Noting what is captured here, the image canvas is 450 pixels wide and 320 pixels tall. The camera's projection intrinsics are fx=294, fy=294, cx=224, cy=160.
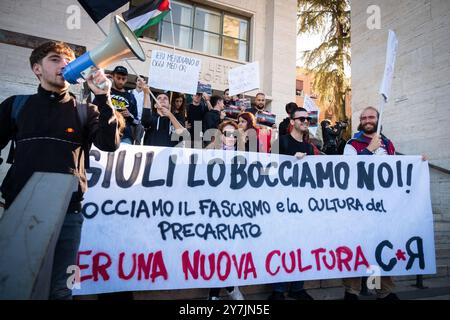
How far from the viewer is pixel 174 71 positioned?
450 centimetres

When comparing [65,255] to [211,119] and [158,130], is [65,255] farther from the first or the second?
[211,119]

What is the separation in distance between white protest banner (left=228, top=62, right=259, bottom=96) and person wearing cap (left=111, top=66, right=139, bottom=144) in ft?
7.54

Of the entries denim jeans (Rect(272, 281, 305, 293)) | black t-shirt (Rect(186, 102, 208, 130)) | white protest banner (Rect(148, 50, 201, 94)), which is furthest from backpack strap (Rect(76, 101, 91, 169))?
black t-shirt (Rect(186, 102, 208, 130))

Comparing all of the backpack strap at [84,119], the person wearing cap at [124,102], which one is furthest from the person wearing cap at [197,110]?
the backpack strap at [84,119]

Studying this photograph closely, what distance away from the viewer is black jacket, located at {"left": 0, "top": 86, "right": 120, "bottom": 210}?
1.54 m

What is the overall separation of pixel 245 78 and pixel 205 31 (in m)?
5.64

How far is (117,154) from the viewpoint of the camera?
2678mm

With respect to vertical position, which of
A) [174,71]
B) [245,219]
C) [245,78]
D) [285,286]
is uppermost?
[245,78]

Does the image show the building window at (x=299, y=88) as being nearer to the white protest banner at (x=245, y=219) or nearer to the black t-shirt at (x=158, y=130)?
the black t-shirt at (x=158, y=130)

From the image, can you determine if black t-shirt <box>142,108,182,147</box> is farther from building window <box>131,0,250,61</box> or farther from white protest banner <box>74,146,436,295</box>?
building window <box>131,0,250,61</box>

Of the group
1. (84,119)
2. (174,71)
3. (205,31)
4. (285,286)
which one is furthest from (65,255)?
(205,31)

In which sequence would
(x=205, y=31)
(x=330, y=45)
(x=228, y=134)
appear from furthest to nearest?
A: (x=330, y=45) → (x=205, y=31) → (x=228, y=134)

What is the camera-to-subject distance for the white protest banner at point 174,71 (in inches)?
176

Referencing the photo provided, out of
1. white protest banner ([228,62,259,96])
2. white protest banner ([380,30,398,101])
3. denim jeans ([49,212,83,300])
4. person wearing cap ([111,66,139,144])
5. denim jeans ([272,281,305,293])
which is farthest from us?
white protest banner ([228,62,259,96])
